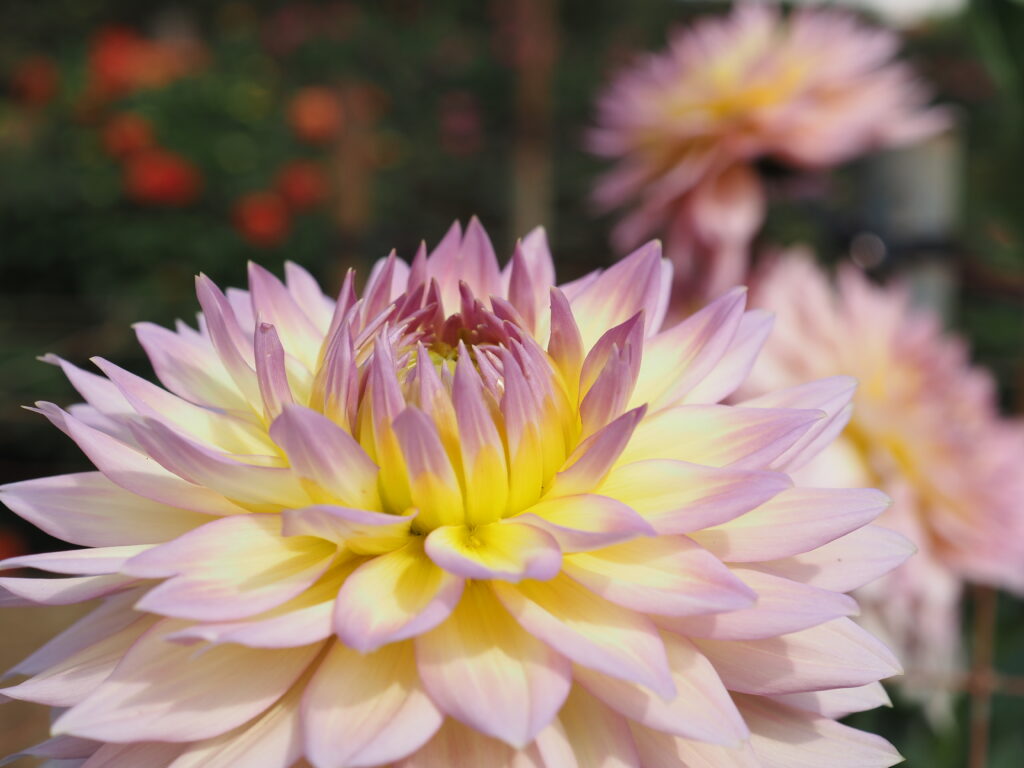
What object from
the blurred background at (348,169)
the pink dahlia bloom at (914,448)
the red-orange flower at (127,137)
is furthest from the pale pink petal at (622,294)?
the red-orange flower at (127,137)

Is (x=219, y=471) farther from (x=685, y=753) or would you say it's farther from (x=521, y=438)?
(x=685, y=753)

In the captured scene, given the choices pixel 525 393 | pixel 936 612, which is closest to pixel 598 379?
pixel 525 393

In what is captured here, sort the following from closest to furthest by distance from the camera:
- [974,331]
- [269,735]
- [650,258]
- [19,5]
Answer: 1. [269,735]
2. [650,258]
3. [974,331]
4. [19,5]

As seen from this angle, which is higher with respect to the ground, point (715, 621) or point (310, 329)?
point (310, 329)

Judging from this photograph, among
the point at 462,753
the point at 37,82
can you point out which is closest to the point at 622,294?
the point at 462,753

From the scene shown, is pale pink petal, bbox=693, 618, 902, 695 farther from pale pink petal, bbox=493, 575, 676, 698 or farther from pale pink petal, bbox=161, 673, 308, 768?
pale pink petal, bbox=161, 673, 308, 768

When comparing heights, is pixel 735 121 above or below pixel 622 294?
above

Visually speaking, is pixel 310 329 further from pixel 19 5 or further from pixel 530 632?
pixel 19 5
